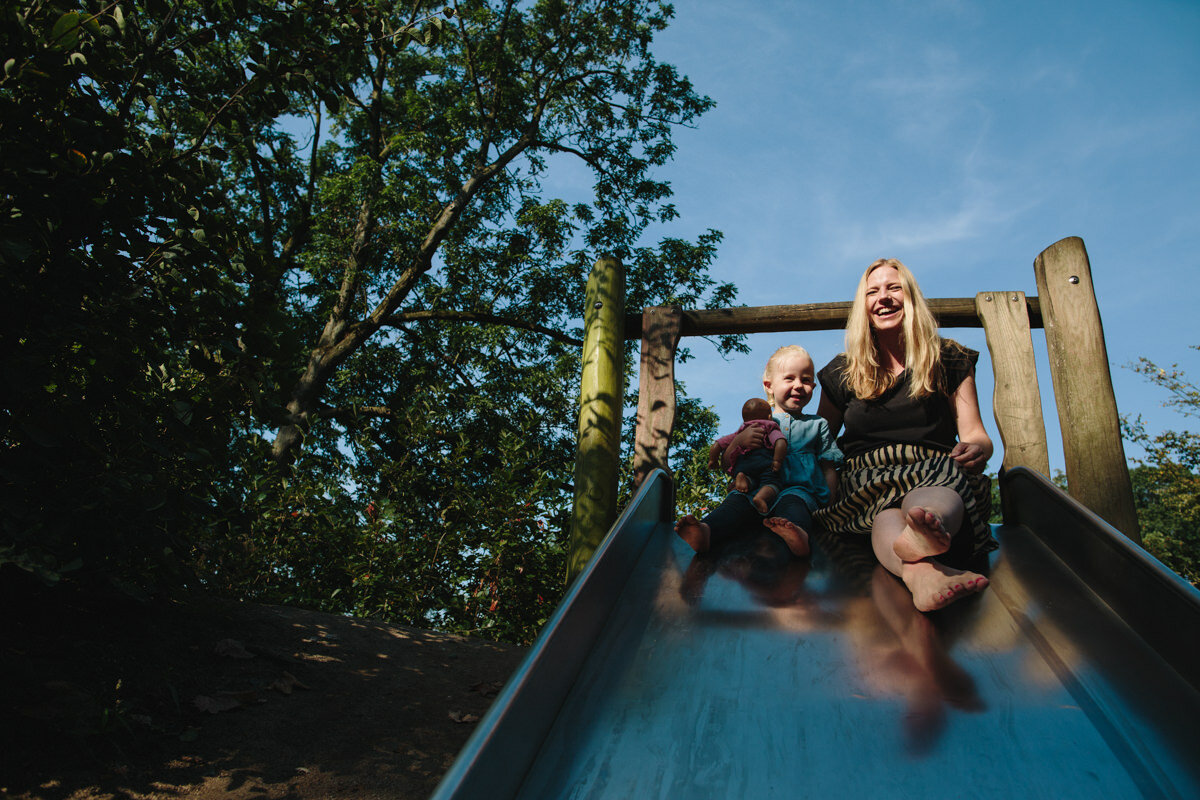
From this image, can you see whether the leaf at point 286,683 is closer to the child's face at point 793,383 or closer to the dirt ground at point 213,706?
the dirt ground at point 213,706

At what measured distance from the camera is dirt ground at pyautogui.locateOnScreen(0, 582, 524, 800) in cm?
215

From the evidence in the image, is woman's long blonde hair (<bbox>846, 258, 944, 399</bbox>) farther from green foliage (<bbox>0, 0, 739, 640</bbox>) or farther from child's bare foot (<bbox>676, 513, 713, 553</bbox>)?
green foliage (<bbox>0, 0, 739, 640</bbox>)

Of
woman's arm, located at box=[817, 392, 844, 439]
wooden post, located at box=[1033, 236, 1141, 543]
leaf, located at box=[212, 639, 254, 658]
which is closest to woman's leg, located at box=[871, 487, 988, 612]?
woman's arm, located at box=[817, 392, 844, 439]

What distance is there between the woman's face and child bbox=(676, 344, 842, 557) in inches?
14.5

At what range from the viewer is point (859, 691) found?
1414 millimetres

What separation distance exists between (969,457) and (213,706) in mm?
2801

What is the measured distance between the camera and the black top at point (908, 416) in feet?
8.24

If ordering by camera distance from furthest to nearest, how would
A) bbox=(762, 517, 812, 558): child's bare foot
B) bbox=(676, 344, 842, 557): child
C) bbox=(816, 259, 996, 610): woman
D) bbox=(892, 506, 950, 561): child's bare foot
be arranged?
bbox=(676, 344, 842, 557): child → bbox=(762, 517, 812, 558): child's bare foot → bbox=(816, 259, 996, 610): woman → bbox=(892, 506, 950, 561): child's bare foot

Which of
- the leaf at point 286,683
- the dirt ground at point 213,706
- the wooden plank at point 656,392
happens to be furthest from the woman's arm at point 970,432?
the leaf at point 286,683

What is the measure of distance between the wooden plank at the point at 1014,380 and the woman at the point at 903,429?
1.31 ft

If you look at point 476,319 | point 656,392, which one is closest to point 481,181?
point 476,319

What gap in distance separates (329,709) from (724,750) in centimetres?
216

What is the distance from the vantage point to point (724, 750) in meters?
1.26

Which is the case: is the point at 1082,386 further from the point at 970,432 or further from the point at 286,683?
the point at 286,683
